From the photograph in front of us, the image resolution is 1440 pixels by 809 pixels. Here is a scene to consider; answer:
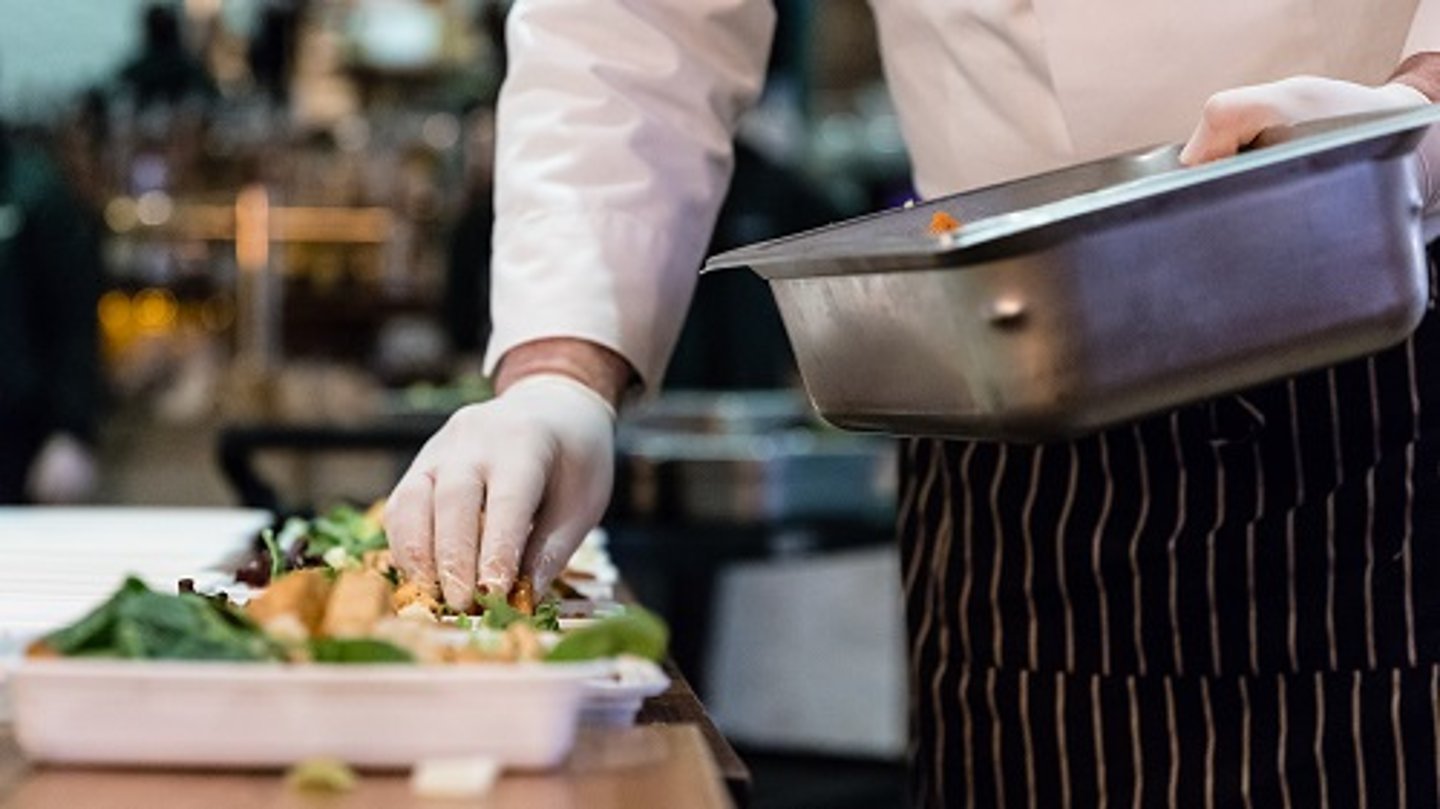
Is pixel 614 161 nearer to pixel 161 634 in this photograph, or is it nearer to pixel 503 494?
pixel 503 494

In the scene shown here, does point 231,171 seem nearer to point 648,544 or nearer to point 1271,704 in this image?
point 648,544

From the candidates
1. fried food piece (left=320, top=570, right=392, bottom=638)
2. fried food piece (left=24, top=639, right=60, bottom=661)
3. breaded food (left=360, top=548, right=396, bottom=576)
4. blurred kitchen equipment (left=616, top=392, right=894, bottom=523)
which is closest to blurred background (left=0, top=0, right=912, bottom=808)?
blurred kitchen equipment (left=616, top=392, right=894, bottom=523)

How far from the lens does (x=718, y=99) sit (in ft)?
7.27

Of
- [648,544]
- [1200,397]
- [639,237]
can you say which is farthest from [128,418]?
[1200,397]

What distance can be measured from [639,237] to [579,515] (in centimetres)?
36

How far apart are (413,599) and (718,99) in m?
0.78

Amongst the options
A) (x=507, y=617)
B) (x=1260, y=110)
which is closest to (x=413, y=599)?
(x=507, y=617)

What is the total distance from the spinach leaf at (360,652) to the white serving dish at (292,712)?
1 cm

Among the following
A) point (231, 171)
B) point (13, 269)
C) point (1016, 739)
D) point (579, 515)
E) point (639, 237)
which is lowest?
point (1016, 739)

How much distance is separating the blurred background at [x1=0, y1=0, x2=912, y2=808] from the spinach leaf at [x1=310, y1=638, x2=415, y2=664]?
88.7 inches

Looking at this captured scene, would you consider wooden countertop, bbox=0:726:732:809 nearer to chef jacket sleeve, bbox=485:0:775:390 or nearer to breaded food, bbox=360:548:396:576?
breaded food, bbox=360:548:396:576

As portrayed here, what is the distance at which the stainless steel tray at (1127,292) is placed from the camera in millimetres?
1317

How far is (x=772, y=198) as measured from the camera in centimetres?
596

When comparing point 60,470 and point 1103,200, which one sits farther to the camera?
point 60,470
